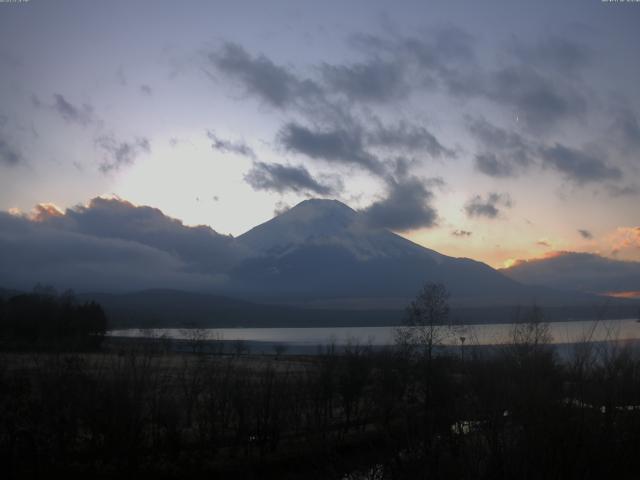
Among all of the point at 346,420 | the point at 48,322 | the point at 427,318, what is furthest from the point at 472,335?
the point at 48,322

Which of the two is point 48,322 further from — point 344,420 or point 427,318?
point 344,420

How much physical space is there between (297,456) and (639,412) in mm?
13323

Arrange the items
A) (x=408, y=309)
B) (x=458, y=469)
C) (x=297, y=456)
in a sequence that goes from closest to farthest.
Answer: (x=458, y=469) < (x=297, y=456) < (x=408, y=309)

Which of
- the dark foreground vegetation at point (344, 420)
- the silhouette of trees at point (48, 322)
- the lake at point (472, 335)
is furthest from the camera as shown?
the silhouette of trees at point (48, 322)

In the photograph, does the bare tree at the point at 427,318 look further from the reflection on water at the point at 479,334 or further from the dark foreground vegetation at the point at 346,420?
the dark foreground vegetation at the point at 346,420

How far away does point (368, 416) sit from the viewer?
27094 millimetres

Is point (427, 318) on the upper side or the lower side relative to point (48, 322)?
upper

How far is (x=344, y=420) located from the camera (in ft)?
94.8

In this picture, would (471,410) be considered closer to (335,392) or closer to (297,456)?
(297,456)

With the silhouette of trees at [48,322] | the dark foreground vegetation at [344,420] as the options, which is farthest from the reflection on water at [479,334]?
the silhouette of trees at [48,322]

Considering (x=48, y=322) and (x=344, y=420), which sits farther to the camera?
(x=48, y=322)

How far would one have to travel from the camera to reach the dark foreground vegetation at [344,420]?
39.2ft

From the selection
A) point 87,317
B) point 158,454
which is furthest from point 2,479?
point 87,317

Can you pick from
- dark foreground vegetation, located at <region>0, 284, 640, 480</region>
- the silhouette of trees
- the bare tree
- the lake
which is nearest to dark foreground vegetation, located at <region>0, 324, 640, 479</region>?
dark foreground vegetation, located at <region>0, 284, 640, 480</region>
